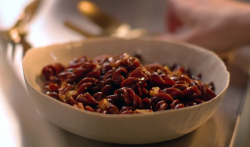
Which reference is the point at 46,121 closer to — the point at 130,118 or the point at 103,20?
the point at 130,118

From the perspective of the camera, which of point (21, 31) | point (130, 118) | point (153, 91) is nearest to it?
point (130, 118)

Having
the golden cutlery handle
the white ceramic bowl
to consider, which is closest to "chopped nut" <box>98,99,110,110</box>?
the white ceramic bowl

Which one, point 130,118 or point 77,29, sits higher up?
point 130,118

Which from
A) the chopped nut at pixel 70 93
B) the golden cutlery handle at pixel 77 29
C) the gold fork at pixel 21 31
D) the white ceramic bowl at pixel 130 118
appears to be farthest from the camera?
the golden cutlery handle at pixel 77 29

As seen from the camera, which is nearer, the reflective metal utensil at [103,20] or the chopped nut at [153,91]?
the chopped nut at [153,91]

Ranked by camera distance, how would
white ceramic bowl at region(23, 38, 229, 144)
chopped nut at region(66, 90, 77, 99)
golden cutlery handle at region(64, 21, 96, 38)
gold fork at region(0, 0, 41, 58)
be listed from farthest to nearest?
1. golden cutlery handle at region(64, 21, 96, 38)
2. gold fork at region(0, 0, 41, 58)
3. chopped nut at region(66, 90, 77, 99)
4. white ceramic bowl at region(23, 38, 229, 144)

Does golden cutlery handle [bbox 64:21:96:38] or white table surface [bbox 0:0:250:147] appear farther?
golden cutlery handle [bbox 64:21:96:38]

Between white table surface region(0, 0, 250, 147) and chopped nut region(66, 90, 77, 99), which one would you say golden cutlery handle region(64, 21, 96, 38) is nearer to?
white table surface region(0, 0, 250, 147)

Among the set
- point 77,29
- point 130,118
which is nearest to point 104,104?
point 130,118

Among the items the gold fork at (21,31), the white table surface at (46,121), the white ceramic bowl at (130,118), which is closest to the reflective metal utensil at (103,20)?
the white table surface at (46,121)

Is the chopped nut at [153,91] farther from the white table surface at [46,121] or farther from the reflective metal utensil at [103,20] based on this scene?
the reflective metal utensil at [103,20]

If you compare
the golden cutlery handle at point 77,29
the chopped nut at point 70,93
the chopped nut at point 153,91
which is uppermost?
the chopped nut at point 153,91
